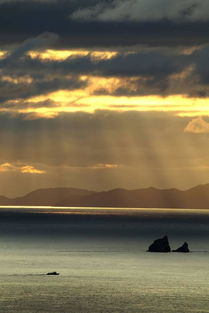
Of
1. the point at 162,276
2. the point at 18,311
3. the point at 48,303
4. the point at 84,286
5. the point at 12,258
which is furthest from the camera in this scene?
the point at 12,258

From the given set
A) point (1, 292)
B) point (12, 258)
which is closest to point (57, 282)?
point (1, 292)

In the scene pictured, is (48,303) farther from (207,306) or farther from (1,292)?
(207,306)

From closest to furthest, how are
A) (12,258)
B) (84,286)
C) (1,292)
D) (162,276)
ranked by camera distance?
(1,292), (84,286), (162,276), (12,258)

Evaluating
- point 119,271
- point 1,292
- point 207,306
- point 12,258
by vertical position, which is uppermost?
point 12,258

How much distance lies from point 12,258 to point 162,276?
51.4 m

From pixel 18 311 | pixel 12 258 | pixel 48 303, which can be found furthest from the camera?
pixel 12 258

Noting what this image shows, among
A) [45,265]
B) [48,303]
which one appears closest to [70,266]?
[45,265]

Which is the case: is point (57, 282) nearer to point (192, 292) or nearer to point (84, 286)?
point (84, 286)

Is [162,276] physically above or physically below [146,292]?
above

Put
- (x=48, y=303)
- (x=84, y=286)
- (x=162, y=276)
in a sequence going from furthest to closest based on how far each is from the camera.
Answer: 1. (x=162, y=276)
2. (x=84, y=286)
3. (x=48, y=303)

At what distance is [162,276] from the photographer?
15538cm

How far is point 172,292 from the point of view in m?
131

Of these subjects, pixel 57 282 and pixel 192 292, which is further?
pixel 57 282

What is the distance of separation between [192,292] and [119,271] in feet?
111
